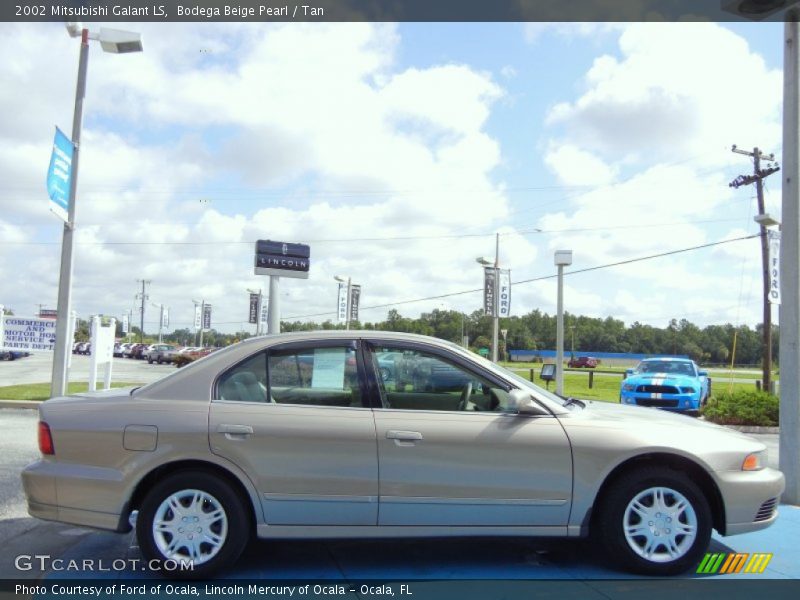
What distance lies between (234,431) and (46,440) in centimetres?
122

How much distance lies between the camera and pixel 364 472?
4.20 metres

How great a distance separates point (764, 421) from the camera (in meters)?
14.6

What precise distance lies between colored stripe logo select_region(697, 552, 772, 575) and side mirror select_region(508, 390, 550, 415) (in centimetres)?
153

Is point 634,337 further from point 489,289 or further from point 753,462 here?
point 753,462

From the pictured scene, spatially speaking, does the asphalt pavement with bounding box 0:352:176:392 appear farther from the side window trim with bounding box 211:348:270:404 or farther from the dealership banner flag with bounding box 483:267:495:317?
the side window trim with bounding box 211:348:270:404

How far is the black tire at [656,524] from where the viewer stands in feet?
14.1

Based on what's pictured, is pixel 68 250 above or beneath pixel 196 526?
above

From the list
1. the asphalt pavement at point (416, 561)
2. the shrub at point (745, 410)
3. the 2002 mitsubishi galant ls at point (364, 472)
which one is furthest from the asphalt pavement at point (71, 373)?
the 2002 mitsubishi galant ls at point (364, 472)

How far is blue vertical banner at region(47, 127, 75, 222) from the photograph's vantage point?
12789mm

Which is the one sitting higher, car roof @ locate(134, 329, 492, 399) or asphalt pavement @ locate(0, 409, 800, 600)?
car roof @ locate(134, 329, 492, 399)

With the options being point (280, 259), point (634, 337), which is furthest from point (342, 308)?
point (634, 337)

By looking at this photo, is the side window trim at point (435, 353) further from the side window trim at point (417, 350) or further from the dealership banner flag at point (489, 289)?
the dealership banner flag at point (489, 289)

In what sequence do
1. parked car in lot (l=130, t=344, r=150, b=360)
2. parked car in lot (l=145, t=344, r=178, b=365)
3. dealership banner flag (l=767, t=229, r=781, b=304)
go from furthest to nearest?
parked car in lot (l=130, t=344, r=150, b=360), parked car in lot (l=145, t=344, r=178, b=365), dealership banner flag (l=767, t=229, r=781, b=304)

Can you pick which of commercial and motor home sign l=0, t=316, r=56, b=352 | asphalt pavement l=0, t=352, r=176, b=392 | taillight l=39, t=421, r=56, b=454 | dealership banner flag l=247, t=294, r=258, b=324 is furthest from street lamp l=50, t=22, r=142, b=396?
dealership banner flag l=247, t=294, r=258, b=324
